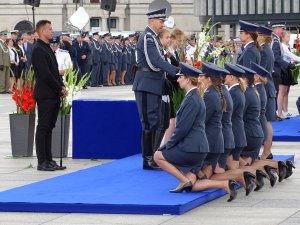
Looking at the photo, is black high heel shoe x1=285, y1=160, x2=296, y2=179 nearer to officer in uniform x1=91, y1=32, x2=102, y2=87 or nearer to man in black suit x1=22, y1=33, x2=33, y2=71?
man in black suit x1=22, y1=33, x2=33, y2=71

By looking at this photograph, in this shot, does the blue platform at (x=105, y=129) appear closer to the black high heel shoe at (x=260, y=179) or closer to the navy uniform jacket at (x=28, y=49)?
the black high heel shoe at (x=260, y=179)

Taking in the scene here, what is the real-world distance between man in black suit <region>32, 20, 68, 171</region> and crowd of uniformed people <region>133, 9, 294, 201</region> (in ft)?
3.30

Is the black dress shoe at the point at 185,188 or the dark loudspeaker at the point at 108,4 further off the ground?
the dark loudspeaker at the point at 108,4

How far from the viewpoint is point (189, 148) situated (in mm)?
12391

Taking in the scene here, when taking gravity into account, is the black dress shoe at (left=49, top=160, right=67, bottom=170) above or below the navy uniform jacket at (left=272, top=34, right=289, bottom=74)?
below

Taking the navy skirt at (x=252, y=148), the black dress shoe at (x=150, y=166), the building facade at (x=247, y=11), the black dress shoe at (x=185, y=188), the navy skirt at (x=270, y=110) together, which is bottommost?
the black dress shoe at (x=150, y=166)

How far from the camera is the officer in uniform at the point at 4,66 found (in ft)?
119

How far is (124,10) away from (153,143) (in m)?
91.5

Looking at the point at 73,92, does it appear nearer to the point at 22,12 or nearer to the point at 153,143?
the point at 153,143

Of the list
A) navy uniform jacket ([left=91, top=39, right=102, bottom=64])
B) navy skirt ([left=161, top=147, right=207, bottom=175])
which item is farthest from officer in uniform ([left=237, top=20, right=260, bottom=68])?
navy uniform jacket ([left=91, top=39, right=102, bottom=64])

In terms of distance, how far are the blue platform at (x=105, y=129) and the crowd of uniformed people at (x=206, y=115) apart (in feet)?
2.93

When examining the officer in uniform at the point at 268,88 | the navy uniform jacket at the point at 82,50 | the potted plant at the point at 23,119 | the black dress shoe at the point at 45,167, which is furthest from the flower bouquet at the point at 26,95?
the navy uniform jacket at the point at 82,50

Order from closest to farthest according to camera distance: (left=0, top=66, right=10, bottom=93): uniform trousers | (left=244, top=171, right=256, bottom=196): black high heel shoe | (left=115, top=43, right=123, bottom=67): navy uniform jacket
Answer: (left=244, top=171, right=256, bottom=196): black high heel shoe → (left=0, top=66, right=10, bottom=93): uniform trousers → (left=115, top=43, right=123, bottom=67): navy uniform jacket

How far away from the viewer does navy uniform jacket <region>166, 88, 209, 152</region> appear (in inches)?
488
